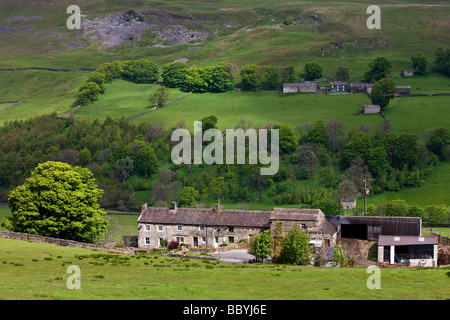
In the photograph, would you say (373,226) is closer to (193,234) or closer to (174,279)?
(193,234)

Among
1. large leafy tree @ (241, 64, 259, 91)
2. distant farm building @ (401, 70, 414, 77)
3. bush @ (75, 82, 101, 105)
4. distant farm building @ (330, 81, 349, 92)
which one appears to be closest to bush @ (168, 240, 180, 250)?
distant farm building @ (330, 81, 349, 92)

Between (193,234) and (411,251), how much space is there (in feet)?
91.2

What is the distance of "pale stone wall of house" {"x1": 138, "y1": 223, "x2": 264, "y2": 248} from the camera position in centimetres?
7944

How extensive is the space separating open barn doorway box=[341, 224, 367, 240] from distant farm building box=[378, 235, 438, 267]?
269 inches

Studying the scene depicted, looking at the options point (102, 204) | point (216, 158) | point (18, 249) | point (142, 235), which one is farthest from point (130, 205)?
point (18, 249)

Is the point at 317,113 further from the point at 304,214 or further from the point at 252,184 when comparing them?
the point at 304,214

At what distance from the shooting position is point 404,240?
240 feet

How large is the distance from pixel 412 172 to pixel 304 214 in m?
53.5

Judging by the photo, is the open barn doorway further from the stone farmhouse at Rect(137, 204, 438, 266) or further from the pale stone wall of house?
the pale stone wall of house

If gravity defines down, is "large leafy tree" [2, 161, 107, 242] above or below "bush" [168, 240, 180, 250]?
above

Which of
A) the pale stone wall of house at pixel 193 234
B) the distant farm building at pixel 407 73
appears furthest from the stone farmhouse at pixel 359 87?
the pale stone wall of house at pixel 193 234

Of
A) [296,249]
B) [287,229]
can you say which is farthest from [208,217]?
[296,249]

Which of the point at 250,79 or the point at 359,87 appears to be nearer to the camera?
the point at 359,87

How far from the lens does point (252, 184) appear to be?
415 feet
